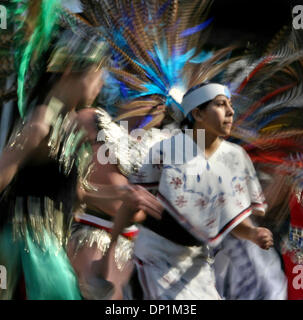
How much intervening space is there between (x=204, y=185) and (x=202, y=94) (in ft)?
1.15

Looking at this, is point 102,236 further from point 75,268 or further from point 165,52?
point 165,52

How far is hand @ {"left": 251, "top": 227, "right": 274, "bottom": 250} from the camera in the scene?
213cm

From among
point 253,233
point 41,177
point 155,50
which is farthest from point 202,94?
point 41,177

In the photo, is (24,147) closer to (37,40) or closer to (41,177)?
(41,177)

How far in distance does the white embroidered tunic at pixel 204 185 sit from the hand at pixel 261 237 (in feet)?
0.24

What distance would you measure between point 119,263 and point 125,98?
641mm

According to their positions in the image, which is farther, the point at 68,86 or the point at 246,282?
the point at 246,282

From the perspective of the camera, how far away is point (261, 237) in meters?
2.13

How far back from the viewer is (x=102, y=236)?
2.17 m

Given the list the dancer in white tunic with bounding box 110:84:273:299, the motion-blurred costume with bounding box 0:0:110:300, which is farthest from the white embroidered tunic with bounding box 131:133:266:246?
the motion-blurred costume with bounding box 0:0:110:300

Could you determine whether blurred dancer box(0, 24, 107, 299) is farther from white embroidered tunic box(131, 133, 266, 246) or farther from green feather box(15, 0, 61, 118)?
white embroidered tunic box(131, 133, 266, 246)

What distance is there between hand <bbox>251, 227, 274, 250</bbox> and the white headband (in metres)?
0.53

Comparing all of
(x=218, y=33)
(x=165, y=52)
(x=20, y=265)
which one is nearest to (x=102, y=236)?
(x=20, y=265)

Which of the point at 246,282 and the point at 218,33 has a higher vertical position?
the point at 218,33
